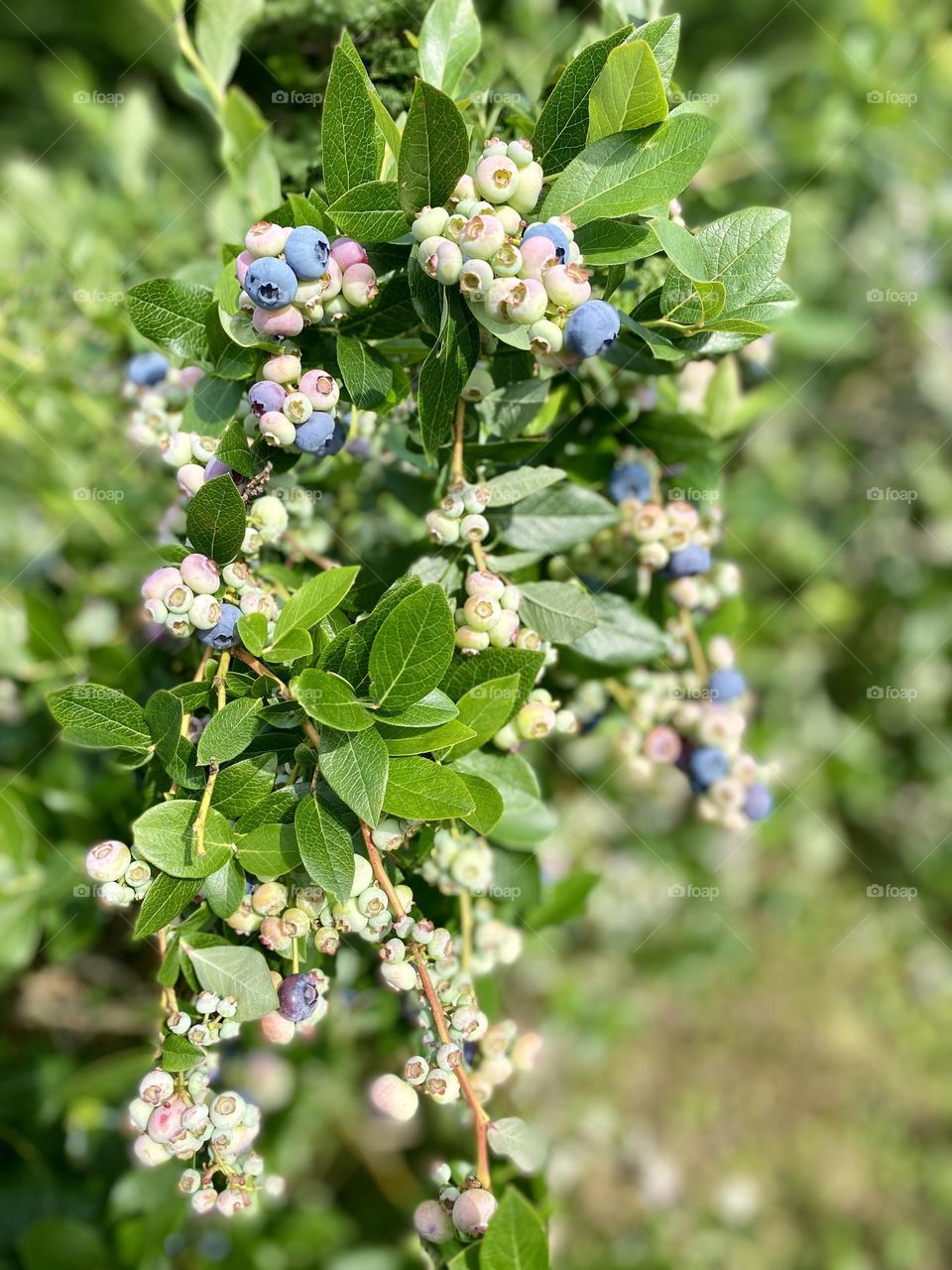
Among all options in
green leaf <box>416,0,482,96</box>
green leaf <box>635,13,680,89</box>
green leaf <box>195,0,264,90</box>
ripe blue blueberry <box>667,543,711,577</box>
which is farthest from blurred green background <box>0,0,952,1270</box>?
ripe blue blueberry <box>667,543,711,577</box>

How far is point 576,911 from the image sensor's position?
131cm

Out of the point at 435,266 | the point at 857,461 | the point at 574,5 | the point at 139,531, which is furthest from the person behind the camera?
the point at 857,461

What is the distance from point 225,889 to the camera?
2.62 ft

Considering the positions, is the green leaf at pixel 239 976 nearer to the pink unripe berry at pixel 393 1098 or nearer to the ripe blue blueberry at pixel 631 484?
the pink unripe berry at pixel 393 1098

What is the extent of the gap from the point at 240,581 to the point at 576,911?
73 cm

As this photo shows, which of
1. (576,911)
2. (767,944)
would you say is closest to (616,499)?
(576,911)

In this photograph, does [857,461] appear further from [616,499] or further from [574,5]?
[616,499]

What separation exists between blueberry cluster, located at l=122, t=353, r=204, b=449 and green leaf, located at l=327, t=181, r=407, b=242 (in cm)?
29

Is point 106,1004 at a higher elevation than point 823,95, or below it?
below

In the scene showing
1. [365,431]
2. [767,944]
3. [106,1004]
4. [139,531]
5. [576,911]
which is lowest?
[767,944]

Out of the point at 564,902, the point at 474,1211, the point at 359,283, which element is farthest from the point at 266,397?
the point at 564,902

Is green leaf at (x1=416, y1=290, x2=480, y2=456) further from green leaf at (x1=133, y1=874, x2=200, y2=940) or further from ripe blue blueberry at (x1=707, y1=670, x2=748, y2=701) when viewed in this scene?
ripe blue blueberry at (x1=707, y1=670, x2=748, y2=701)

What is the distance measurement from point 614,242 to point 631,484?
0.39m

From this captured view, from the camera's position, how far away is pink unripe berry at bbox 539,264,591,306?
2.44 feet
